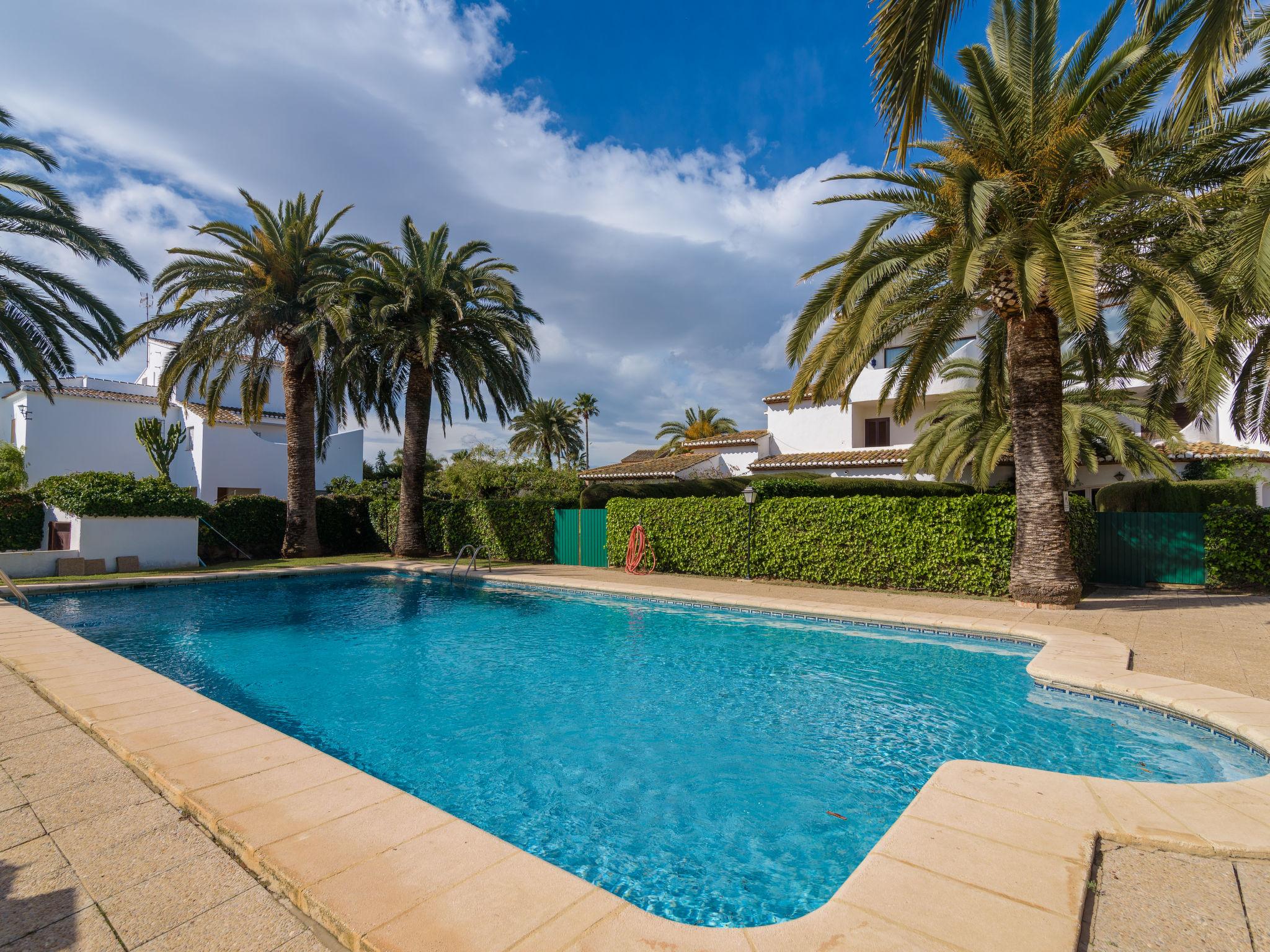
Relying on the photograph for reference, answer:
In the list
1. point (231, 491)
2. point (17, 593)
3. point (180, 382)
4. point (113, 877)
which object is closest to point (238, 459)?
point (231, 491)

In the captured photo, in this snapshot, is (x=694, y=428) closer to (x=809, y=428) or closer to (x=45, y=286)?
(x=809, y=428)

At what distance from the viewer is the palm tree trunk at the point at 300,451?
69.2ft

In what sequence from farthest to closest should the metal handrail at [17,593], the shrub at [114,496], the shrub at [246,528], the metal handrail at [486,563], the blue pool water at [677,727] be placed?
the shrub at [246,528], the metal handrail at [486,563], the shrub at [114,496], the metal handrail at [17,593], the blue pool water at [677,727]

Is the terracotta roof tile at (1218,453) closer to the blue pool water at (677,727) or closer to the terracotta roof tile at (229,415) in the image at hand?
the blue pool water at (677,727)

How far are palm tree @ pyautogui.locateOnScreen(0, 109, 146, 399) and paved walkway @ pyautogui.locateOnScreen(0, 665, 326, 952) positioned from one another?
14.0m

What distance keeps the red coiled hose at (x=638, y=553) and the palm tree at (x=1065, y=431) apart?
9.21 m

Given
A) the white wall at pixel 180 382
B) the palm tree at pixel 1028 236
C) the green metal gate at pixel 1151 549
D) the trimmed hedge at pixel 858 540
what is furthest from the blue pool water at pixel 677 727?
A: the white wall at pixel 180 382

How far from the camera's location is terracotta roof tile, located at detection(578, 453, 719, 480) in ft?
93.6

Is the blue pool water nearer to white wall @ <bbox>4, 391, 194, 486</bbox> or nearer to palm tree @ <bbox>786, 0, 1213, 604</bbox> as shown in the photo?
palm tree @ <bbox>786, 0, 1213, 604</bbox>

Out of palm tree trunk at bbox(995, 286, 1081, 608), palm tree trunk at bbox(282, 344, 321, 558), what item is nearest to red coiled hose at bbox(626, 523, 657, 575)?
palm tree trunk at bbox(995, 286, 1081, 608)

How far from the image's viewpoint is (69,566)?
1680cm

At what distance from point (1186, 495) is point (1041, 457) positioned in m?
9.22

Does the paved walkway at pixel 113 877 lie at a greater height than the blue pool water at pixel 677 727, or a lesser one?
greater

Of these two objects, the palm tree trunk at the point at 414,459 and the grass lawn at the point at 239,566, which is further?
the palm tree trunk at the point at 414,459
